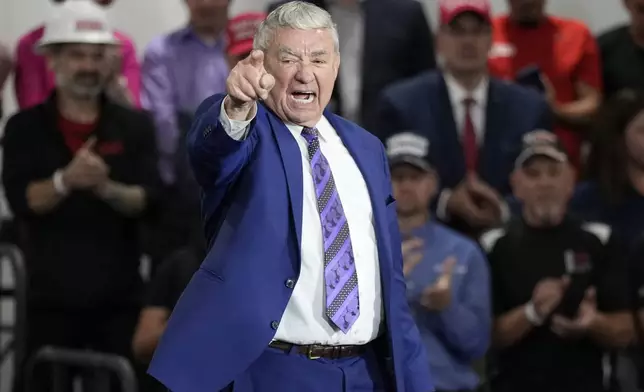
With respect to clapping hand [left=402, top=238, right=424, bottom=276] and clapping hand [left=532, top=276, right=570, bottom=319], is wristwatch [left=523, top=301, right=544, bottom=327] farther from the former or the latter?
clapping hand [left=402, top=238, right=424, bottom=276]

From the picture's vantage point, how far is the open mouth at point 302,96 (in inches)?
103

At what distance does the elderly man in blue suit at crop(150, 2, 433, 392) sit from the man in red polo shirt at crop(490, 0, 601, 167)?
260 centimetres

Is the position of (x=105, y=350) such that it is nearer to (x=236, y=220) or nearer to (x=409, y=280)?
(x=409, y=280)

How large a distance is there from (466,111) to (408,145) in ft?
1.56

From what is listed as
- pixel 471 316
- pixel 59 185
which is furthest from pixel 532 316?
pixel 59 185

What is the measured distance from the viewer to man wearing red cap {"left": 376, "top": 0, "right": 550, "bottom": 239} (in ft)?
15.3

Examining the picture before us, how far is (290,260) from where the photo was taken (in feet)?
8.43

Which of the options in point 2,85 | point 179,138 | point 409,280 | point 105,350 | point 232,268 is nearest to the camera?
point 232,268

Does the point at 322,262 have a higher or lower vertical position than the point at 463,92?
lower

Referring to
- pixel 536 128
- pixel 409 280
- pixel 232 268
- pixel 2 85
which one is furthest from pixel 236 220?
pixel 2 85

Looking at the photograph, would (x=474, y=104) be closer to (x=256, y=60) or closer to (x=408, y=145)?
(x=408, y=145)

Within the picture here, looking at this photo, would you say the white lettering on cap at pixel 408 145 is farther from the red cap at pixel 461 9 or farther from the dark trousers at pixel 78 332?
the dark trousers at pixel 78 332

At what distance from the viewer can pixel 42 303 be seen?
4520 millimetres

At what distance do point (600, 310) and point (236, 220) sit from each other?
2167 millimetres
